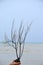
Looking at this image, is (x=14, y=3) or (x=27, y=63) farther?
(x=14, y=3)

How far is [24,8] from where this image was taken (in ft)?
12.3

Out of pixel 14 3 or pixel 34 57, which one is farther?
pixel 14 3

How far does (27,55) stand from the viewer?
359cm

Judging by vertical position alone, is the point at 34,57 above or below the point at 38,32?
below

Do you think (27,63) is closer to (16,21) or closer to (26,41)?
Answer: (26,41)

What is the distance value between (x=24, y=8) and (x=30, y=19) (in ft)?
1.14

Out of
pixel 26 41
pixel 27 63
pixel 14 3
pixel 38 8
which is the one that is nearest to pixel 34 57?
pixel 27 63

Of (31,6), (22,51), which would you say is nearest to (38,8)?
(31,6)

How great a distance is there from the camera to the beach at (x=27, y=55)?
356 centimetres

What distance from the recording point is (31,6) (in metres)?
3.75

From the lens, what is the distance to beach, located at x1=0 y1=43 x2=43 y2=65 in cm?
356

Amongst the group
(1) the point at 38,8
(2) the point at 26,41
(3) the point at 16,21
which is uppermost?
(1) the point at 38,8

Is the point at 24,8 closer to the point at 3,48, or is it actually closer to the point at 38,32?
the point at 38,32

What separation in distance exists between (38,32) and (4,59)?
3.71ft
